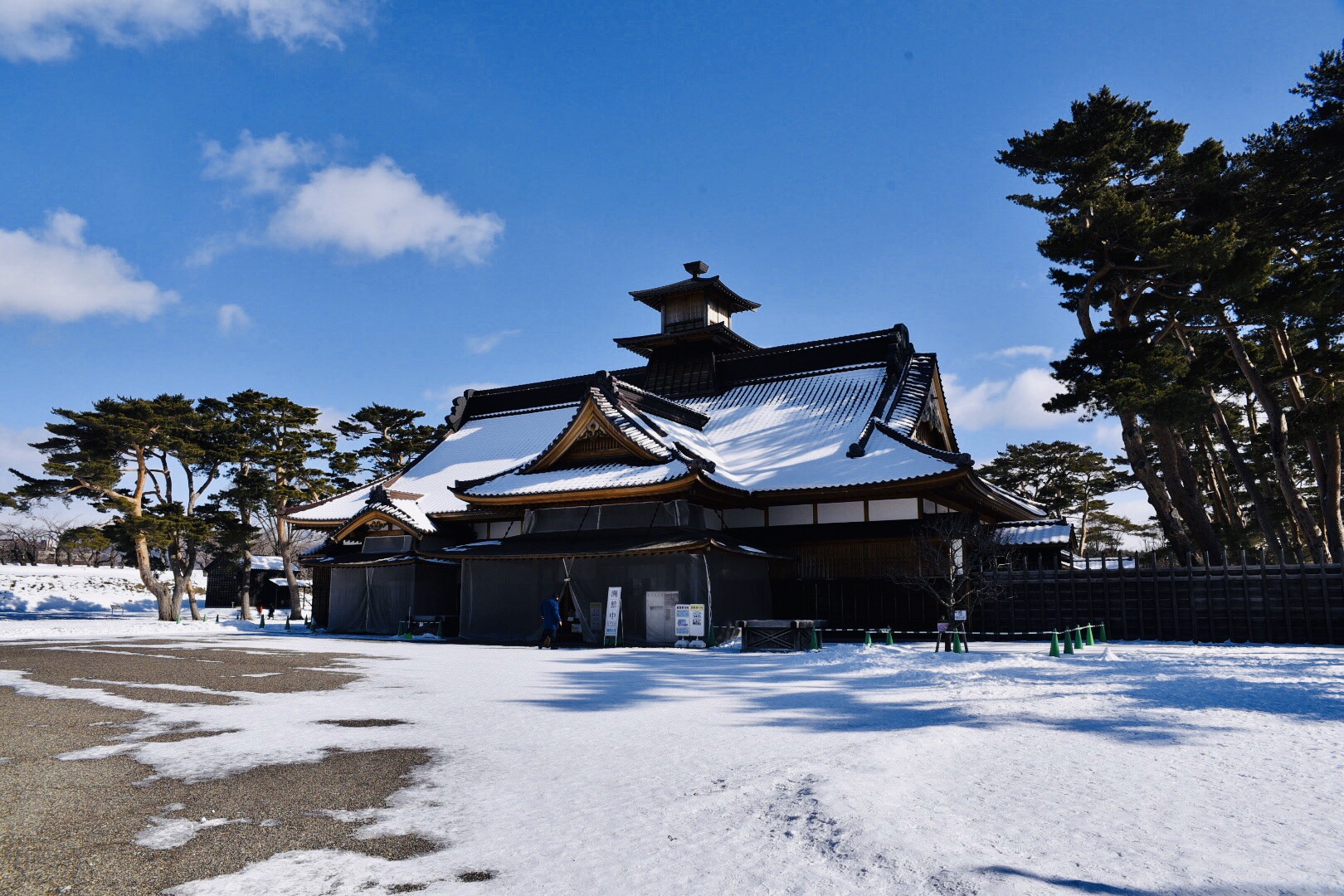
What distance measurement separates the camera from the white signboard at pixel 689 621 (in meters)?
20.8

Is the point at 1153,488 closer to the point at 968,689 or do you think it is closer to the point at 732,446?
the point at 732,446

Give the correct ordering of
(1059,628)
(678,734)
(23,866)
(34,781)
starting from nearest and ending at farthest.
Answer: (23,866) → (34,781) → (678,734) → (1059,628)

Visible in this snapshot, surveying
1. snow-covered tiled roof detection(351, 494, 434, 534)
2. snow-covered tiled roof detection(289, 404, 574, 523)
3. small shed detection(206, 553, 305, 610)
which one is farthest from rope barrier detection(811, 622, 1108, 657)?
small shed detection(206, 553, 305, 610)

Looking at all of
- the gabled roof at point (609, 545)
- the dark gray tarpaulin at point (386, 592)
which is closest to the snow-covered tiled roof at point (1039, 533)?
the gabled roof at point (609, 545)

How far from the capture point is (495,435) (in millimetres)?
35094

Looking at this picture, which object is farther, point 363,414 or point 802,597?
point 363,414

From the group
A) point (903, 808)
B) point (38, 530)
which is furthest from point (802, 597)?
point (38, 530)

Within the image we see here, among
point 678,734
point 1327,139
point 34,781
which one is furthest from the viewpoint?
point 1327,139

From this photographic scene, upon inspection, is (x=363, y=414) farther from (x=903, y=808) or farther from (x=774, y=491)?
(x=903, y=808)

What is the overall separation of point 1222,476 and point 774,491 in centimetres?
2434

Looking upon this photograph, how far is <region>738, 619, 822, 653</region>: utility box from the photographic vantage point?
59.3 ft

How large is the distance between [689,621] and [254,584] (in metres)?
41.0

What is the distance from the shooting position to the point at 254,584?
171ft

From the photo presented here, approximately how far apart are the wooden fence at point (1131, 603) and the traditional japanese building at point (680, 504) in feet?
2.61
